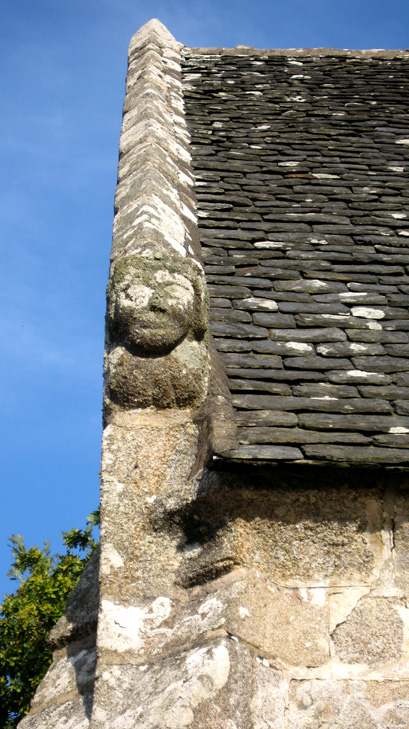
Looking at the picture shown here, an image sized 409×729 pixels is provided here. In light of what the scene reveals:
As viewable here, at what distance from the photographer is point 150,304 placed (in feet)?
8.77

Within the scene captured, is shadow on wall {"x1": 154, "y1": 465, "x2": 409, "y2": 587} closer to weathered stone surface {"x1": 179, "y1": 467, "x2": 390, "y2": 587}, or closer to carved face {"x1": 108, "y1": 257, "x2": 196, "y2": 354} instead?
weathered stone surface {"x1": 179, "y1": 467, "x2": 390, "y2": 587}

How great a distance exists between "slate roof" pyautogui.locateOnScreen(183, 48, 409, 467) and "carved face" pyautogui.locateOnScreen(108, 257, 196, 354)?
0.33 metres

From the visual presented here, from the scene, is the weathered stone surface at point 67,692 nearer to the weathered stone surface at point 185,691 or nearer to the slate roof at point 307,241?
the weathered stone surface at point 185,691

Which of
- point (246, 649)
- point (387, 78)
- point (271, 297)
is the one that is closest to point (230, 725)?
point (246, 649)

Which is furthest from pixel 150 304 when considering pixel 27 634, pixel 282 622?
pixel 27 634

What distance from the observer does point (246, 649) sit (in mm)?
2133

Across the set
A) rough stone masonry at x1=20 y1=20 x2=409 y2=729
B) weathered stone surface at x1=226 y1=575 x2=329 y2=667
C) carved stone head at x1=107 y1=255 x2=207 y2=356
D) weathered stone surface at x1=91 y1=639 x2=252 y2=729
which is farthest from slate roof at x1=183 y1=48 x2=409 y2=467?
weathered stone surface at x1=91 y1=639 x2=252 y2=729

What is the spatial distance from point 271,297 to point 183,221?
2.03 feet

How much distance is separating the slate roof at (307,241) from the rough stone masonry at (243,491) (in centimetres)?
1

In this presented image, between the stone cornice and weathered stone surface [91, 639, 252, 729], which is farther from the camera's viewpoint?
the stone cornice

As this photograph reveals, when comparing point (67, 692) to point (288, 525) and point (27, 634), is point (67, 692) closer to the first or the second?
point (288, 525)

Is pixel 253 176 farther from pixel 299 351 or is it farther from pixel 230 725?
pixel 230 725

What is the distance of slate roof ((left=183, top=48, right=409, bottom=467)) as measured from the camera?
2.67 meters

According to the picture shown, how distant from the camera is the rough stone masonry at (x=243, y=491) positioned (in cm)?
217
